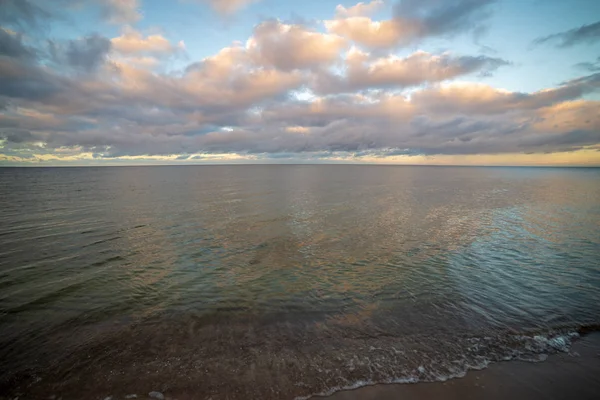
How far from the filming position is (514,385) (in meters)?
8.61

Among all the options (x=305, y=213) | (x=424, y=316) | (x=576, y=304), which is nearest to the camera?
(x=424, y=316)

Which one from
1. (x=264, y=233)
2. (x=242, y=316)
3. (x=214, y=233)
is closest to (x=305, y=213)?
(x=264, y=233)

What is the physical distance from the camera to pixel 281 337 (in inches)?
441

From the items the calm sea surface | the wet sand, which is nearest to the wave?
the calm sea surface

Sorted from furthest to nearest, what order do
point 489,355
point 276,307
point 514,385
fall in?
point 276,307 < point 489,355 < point 514,385

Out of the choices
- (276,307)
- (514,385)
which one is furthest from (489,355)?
(276,307)

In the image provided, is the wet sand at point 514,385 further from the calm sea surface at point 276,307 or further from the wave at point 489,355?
the calm sea surface at point 276,307

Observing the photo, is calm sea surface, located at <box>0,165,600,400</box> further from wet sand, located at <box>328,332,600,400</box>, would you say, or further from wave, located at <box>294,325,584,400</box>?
wet sand, located at <box>328,332,600,400</box>

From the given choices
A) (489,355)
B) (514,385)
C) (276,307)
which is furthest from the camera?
(276,307)

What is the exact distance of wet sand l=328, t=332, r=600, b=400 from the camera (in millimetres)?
Result: 8219

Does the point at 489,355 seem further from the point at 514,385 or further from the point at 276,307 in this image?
the point at 276,307

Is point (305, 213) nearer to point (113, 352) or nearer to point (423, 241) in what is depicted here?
point (423, 241)

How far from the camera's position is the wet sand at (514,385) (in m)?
8.22

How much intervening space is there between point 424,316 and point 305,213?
93.4ft
